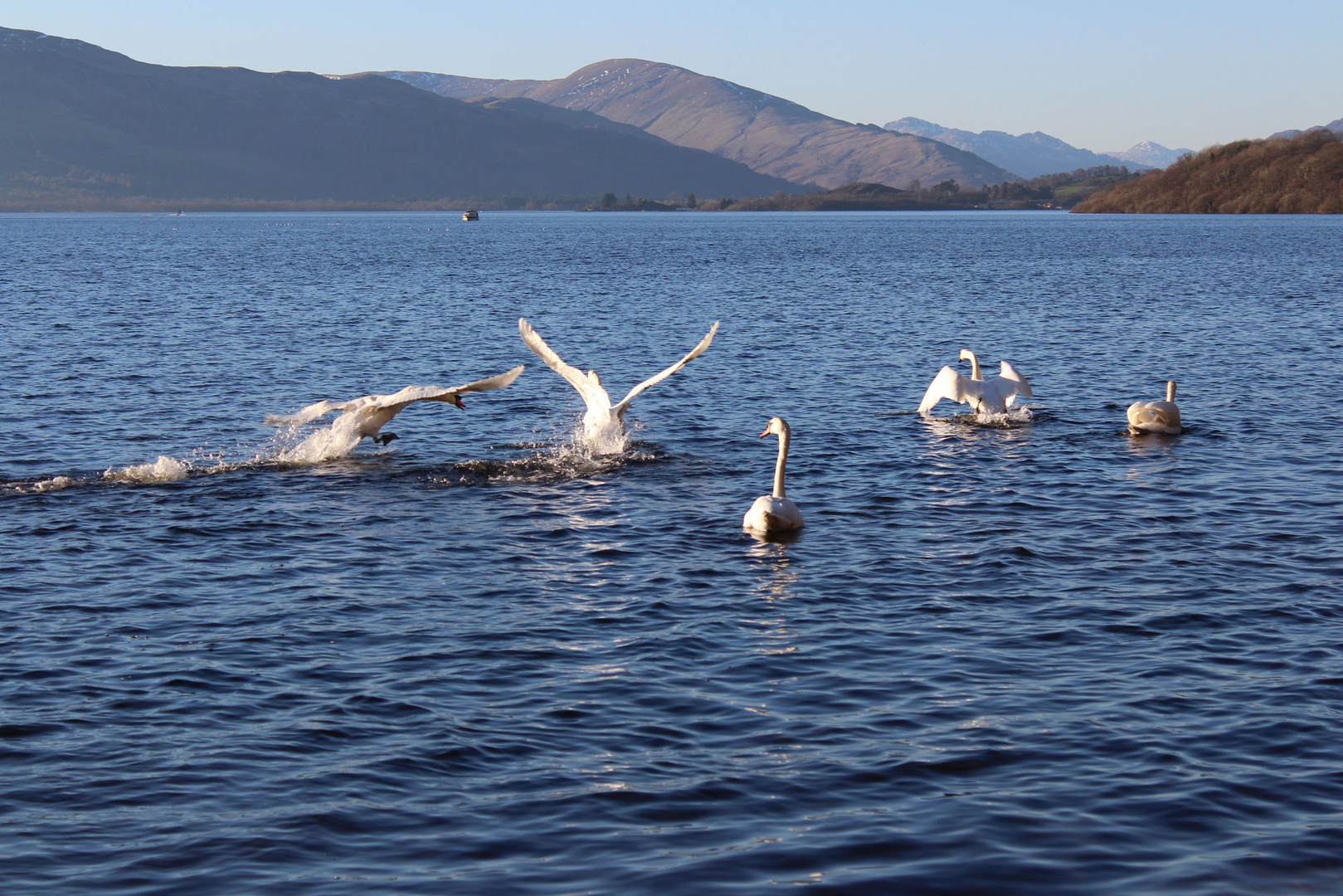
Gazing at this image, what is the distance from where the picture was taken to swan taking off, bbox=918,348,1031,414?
27.4m

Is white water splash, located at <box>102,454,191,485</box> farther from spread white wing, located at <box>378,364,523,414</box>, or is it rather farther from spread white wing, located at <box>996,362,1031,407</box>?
spread white wing, located at <box>996,362,1031,407</box>

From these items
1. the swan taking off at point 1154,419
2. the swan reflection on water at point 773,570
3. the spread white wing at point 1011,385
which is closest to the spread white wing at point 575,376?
the swan reflection on water at point 773,570

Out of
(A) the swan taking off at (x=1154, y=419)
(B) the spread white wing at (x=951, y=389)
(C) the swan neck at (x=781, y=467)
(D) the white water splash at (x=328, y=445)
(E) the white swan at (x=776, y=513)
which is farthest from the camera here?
(B) the spread white wing at (x=951, y=389)

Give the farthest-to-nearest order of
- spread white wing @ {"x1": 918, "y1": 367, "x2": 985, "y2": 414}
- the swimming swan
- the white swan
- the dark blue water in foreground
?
spread white wing @ {"x1": 918, "y1": 367, "x2": 985, "y2": 414} → the swimming swan → the white swan → the dark blue water in foreground

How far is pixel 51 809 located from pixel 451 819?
330 centimetres

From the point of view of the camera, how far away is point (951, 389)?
27.3 m

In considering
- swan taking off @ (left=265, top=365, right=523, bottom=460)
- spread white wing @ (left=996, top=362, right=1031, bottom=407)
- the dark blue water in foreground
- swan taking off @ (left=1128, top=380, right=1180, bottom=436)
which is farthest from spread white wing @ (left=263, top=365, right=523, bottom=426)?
swan taking off @ (left=1128, top=380, right=1180, bottom=436)

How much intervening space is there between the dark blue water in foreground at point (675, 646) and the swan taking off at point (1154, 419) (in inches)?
31.3

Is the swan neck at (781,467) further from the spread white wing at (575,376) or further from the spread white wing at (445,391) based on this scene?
the spread white wing at (575,376)

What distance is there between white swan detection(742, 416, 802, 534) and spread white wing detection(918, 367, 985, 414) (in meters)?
9.29

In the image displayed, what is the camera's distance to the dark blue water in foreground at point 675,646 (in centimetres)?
975

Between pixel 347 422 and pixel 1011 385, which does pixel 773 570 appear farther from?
pixel 1011 385

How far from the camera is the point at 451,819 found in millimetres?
10109

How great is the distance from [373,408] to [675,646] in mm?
11828
